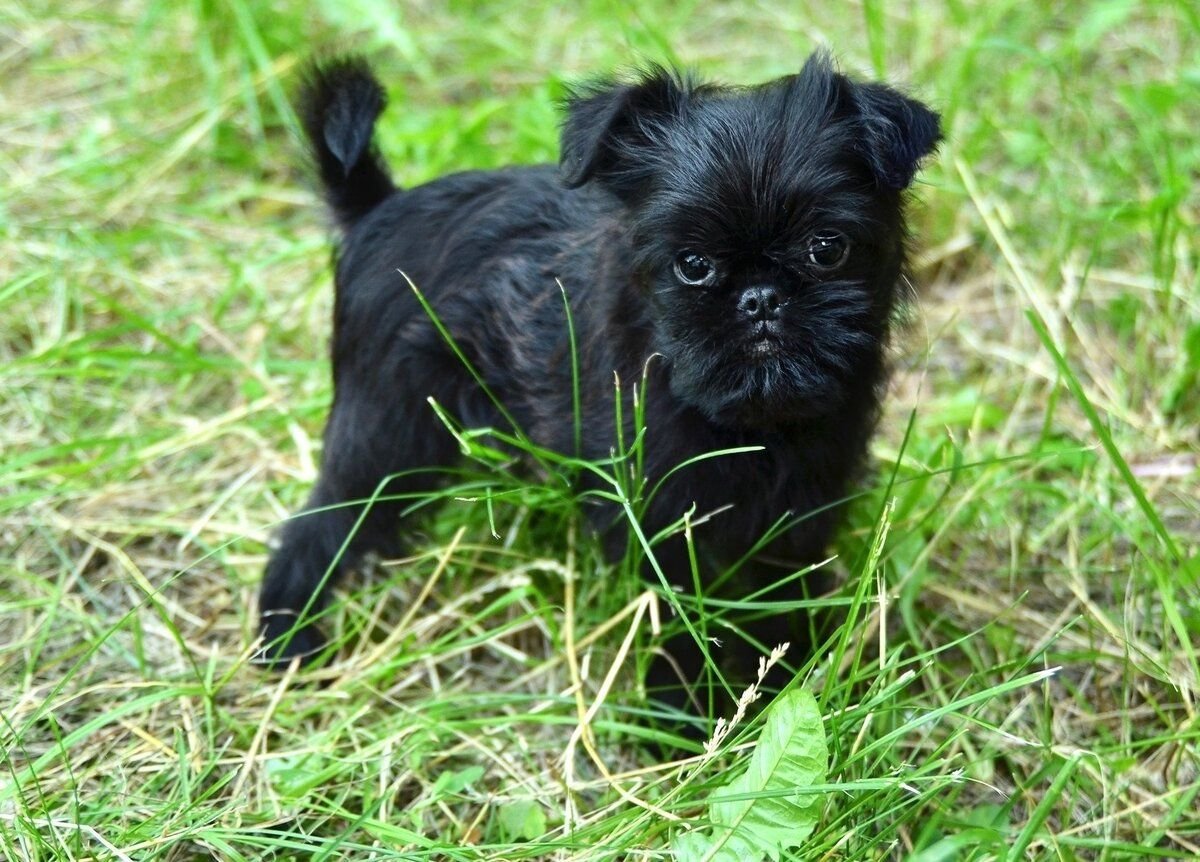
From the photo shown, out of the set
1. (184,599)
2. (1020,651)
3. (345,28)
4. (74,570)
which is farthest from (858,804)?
(345,28)

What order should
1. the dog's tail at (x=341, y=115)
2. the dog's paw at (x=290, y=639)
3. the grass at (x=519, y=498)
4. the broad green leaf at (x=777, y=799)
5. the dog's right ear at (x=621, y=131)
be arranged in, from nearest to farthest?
the broad green leaf at (x=777, y=799), the dog's right ear at (x=621, y=131), the grass at (x=519, y=498), the dog's tail at (x=341, y=115), the dog's paw at (x=290, y=639)

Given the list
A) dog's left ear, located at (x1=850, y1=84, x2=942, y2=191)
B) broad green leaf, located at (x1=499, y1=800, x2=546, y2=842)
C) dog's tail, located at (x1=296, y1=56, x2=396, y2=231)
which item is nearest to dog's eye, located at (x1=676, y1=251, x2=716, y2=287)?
dog's left ear, located at (x1=850, y1=84, x2=942, y2=191)

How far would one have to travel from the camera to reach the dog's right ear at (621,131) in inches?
92.5

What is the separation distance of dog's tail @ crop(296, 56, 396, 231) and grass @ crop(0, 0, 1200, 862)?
0.88 meters

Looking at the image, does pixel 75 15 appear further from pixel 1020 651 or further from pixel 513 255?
pixel 1020 651

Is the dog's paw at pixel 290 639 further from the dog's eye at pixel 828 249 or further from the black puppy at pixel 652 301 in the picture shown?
the dog's eye at pixel 828 249

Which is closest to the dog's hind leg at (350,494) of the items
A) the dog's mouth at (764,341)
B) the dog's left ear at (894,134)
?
the dog's mouth at (764,341)

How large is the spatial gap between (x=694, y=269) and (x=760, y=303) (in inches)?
5.9

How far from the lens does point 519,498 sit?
9.29 ft

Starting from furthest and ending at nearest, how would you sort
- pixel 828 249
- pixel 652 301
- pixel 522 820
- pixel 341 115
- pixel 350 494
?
pixel 350 494
pixel 341 115
pixel 522 820
pixel 652 301
pixel 828 249

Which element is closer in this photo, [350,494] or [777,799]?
[777,799]

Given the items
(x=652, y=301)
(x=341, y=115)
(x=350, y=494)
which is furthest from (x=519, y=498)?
(x=341, y=115)

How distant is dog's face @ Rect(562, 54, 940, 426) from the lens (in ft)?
7.15

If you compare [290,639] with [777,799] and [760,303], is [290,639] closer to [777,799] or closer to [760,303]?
[777,799]
